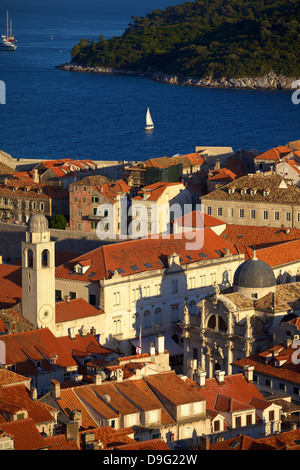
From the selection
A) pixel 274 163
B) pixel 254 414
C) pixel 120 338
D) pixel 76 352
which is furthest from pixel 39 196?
pixel 254 414

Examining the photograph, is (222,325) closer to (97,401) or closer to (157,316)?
(157,316)

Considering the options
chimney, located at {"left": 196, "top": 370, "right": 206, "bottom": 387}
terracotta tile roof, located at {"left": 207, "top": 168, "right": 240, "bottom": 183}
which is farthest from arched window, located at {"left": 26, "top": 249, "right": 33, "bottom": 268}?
terracotta tile roof, located at {"left": 207, "top": 168, "right": 240, "bottom": 183}

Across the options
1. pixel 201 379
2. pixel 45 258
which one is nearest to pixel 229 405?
pixel 201 379

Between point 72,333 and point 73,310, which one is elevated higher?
point 73,310

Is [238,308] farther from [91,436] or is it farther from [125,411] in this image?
[91,436]

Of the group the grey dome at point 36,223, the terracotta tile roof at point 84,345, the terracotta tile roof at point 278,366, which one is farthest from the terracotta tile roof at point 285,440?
the grey dome at point 36,223

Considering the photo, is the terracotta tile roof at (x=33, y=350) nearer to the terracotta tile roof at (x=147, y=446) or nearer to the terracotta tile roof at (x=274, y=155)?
the terracotta tile roof at (x=147, y=446)

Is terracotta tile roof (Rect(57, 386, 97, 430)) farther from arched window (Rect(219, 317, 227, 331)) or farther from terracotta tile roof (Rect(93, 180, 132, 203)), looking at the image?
terracotta tile roof (Rect(93, 180, 132, 203))
